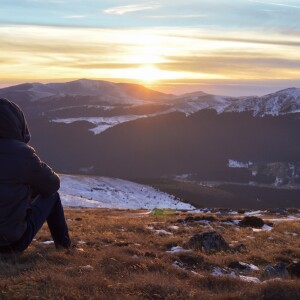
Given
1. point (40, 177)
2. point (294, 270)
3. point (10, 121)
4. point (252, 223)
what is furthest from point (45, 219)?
point (252, 223)

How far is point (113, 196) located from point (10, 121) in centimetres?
6916

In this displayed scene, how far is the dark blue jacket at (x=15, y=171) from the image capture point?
7.44 metres

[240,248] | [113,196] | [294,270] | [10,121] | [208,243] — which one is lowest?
[113,196]

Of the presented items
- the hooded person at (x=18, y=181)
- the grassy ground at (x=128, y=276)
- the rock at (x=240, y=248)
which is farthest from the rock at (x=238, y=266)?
the hooded person at (x=18, y=181)

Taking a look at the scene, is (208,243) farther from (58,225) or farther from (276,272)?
(58,225)

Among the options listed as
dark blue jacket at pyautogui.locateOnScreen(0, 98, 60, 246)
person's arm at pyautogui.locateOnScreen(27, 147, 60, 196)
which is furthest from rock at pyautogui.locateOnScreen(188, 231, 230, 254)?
dark blue jacket at pyautogui.locateOnScreen(0, 98, 60, 246)

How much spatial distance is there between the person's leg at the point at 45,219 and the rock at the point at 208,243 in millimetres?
Result: 3595

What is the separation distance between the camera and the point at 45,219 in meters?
8.82

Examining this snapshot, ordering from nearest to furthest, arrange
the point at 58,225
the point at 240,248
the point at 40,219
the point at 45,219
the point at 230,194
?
the point at 40,219 < the point at 45,219 < the point at 58,225 < the point at 240,248 < the point at 230,194

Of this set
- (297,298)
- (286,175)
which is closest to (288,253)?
(297,298)

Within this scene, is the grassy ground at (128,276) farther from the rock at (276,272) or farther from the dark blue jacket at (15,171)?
the dark blue jacket at (15,171)

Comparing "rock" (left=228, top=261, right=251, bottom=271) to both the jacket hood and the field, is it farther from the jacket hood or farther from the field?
the field

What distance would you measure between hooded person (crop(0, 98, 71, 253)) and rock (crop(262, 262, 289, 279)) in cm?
410

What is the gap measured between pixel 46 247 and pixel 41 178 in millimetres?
2646
